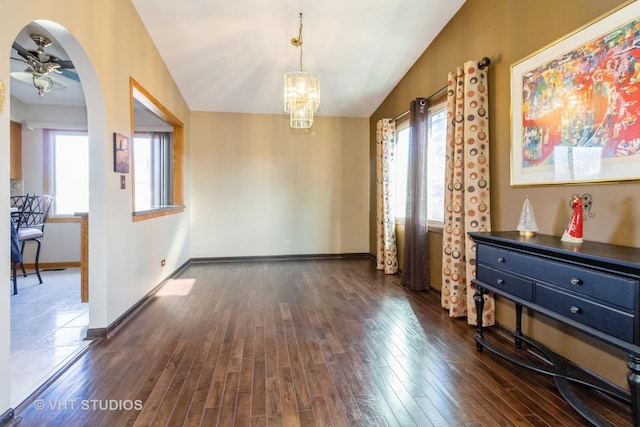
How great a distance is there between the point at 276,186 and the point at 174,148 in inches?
71.7

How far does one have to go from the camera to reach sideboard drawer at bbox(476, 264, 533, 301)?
1.84 m

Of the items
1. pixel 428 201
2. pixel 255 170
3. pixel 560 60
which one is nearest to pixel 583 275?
pixel 560 60

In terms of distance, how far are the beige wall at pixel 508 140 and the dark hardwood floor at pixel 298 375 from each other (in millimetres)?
291

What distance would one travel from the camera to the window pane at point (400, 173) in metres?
4.77

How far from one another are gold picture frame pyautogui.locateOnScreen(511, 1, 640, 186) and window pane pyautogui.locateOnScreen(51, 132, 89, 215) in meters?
6.34

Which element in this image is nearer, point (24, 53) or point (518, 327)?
point (518, 327)

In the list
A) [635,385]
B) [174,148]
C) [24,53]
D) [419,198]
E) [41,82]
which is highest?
[24,53]

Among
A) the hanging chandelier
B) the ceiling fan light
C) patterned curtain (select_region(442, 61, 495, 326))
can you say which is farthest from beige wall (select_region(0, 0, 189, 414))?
patterned curtain (select_region(442, 61, 495, 326))

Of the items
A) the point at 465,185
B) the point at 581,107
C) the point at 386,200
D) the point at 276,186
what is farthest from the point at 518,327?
the point at 276,186

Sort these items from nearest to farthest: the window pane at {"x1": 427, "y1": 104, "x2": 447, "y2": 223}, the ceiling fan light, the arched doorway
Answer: the arched doorway, the ceiling fan light, the window pane at {"x1": 427, "y1": 104, "x2": 447, "y2": 223}

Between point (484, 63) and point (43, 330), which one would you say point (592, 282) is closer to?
point (484, 63)

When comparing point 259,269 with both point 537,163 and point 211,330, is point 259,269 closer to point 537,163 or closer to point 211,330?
point 211,330

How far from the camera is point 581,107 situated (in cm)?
195

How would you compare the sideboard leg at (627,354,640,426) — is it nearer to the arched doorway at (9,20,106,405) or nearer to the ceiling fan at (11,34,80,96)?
the arched doorway at (9,20,106,405)
